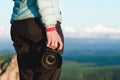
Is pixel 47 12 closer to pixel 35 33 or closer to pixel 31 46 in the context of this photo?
pixel 35 33

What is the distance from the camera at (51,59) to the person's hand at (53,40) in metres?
0.07

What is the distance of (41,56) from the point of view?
5.75 metres

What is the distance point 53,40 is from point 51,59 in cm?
26

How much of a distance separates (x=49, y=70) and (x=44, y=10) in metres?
0.79

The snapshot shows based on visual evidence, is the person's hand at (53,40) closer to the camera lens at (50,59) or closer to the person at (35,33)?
the person at (35,33)

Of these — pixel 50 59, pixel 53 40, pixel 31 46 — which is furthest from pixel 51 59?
pixel 31 46

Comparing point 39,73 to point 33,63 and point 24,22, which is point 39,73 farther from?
point 24,22

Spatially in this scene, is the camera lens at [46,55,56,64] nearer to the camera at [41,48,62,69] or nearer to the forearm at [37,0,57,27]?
the camera at [41,48,62,69]

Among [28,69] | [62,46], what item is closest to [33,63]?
[28,69]

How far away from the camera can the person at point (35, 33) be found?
5.63m

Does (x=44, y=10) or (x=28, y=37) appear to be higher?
(x=44, y=10)

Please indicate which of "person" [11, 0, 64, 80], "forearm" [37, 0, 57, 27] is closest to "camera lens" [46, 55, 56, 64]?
"person" [11, 0, 64, 80]

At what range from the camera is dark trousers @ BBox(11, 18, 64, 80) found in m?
5.90

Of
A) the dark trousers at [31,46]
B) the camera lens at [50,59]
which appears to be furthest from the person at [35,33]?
the camera lens at [50,59]
